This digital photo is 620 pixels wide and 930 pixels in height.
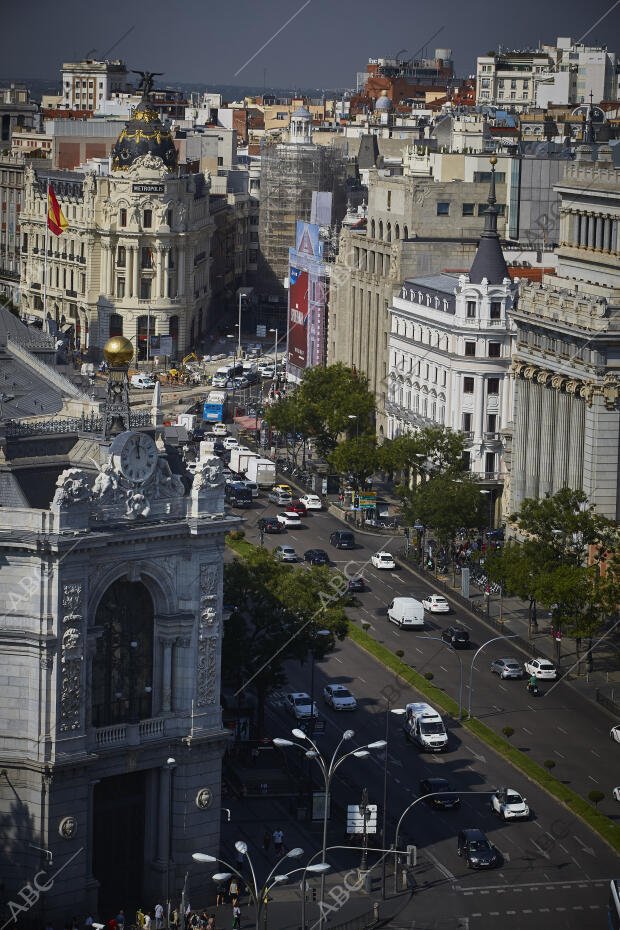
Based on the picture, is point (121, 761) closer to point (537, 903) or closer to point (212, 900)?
point (212, 900)

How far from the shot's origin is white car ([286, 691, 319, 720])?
117 meters

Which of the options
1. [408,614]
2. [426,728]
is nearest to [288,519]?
[408,614]

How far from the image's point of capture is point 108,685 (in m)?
93.1

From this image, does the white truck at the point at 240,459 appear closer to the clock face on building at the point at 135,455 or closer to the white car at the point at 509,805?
the white car at the point at 509,805

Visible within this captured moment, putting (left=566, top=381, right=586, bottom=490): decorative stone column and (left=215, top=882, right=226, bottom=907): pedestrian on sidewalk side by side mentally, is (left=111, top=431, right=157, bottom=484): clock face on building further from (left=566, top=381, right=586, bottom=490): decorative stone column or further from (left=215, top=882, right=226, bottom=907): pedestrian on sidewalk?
(left=566, top=381, right=586, bottom=490): decorative stone column

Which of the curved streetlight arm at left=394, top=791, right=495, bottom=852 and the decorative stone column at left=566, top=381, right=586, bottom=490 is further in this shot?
the decorative stone column at left=566, top=381, right=586, bottom=490

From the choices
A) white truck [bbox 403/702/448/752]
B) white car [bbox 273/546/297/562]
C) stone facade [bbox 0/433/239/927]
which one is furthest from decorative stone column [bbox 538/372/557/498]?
stone facade [bbox 0/433/239/927]

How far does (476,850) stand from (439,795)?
7.59 metres

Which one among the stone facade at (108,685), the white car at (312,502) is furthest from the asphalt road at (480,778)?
the white car at (312,502)

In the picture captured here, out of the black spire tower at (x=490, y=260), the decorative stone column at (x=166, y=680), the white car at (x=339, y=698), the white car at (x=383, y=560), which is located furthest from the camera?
the black spire tower at (x=490, y=260)

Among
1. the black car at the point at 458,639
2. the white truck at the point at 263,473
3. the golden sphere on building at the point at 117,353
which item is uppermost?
the golden sphere on building at the point at 117,353

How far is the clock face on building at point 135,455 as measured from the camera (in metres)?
91.9

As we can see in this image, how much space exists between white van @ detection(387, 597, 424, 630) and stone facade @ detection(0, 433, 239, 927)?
4133cm

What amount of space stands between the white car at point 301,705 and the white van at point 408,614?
16.6m
